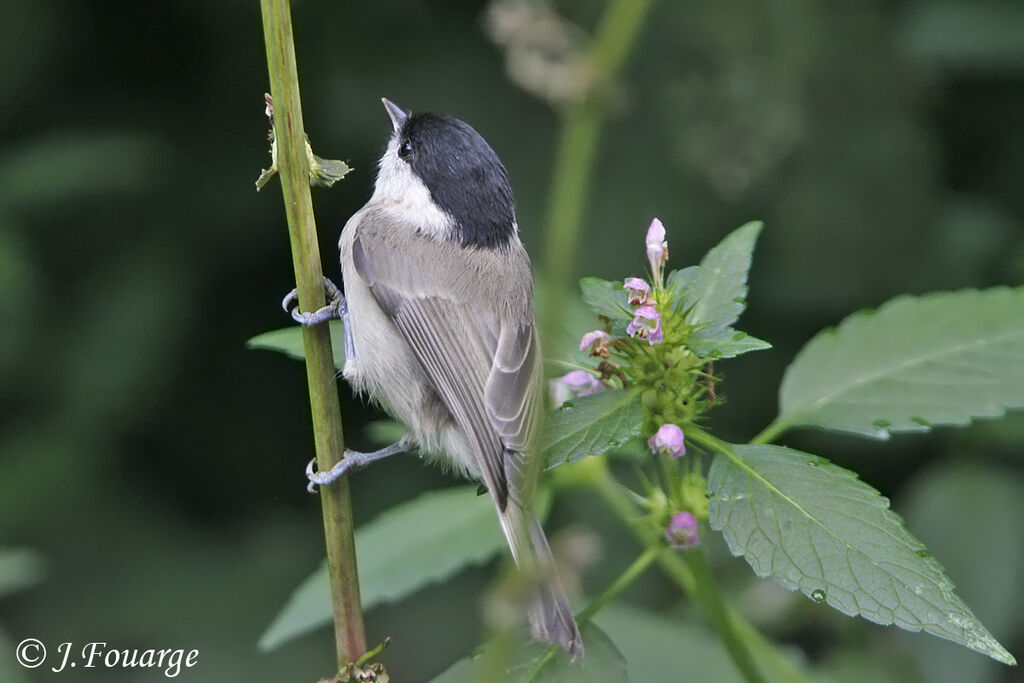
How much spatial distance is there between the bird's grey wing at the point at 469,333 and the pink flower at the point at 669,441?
43 centimetres

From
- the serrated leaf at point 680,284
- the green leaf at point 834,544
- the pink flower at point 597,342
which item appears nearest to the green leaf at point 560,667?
the green leaf at point 834,544

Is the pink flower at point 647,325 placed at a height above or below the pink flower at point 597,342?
below

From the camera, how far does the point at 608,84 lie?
75cm

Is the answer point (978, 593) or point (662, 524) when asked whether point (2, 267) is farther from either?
point (978, 593)

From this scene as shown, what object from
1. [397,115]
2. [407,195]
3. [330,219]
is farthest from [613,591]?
[330,219]

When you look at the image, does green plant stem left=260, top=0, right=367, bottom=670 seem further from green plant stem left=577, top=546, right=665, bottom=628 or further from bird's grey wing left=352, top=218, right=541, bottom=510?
bird's grey wing left=352, top=218, right=541, bottom=510

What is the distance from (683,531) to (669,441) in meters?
0.19

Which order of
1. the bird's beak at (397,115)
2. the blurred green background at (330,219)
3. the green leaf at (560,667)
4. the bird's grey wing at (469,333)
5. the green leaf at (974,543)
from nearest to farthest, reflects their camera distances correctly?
the green leaf at (560,667) → the bird's grey wing at (469,333) → the bird's beak at (397,115) → the green leaf at (974,543) → the blurred green background at (330,219)

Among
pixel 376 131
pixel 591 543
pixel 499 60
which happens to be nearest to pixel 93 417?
pixel 376 131

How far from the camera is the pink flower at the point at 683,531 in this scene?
181 centimetres

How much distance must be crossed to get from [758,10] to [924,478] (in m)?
1.56

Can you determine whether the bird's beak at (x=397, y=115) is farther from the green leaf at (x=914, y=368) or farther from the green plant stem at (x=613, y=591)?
the green plant stem at (x=613, y=591)

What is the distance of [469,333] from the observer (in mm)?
2490

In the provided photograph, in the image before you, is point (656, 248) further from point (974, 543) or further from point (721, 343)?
point (974, 543)
